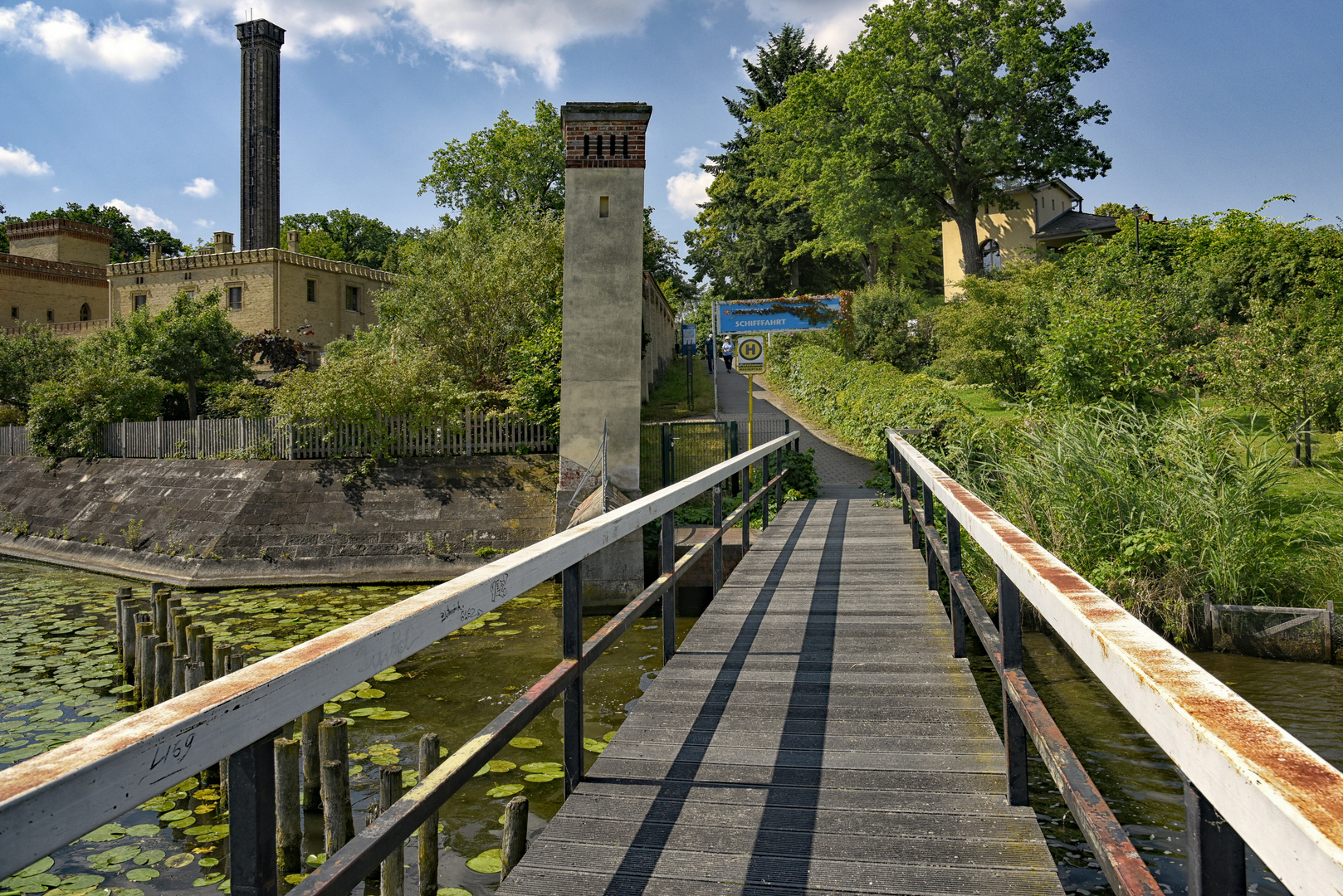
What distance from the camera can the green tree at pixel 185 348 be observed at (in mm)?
24609

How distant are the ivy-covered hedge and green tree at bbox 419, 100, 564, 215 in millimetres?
14932

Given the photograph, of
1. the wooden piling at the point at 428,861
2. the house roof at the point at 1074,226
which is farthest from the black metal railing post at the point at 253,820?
the house roof at the point at 1074,226

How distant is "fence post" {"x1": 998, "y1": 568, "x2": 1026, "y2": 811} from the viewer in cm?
271

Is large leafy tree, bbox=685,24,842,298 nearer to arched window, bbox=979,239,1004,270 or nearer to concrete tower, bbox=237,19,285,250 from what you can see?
arched window, bbox=979,239,1004,270

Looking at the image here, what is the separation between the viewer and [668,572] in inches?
168

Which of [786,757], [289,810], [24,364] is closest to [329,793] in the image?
[289,810]

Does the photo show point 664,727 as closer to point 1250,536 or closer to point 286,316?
point 1250,536

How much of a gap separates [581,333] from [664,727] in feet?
36.0

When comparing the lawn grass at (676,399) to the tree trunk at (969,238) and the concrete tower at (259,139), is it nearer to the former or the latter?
the tree trunk at (969,238)

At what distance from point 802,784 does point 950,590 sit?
5.82 feet

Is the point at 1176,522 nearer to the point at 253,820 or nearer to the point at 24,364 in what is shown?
the point at 253,820

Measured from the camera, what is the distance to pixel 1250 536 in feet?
29.3

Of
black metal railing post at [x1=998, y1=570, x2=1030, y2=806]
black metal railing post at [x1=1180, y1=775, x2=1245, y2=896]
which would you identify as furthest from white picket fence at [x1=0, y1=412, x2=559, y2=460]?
black metal railing post at [x1=1180, y1=775, x2=1245, y2=896]

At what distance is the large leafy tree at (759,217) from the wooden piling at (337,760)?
37.0 metres
